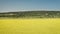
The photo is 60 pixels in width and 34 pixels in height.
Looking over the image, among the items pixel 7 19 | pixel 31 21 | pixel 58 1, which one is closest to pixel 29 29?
pixel 31 21

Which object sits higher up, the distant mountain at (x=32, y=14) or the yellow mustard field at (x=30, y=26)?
the distant mountain at (x=32, y=14)

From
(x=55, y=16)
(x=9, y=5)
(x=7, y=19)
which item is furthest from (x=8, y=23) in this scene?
(x=55, y=16)

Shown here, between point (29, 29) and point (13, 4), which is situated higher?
point (13, 4)

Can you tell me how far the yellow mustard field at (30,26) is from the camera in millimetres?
604

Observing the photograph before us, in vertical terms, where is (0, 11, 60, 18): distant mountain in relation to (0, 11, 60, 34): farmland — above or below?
above

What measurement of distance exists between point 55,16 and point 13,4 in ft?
1.10

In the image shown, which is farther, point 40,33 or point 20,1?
point 20,1

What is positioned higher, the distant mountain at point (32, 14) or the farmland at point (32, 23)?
the distant mountain at point (32, 14)

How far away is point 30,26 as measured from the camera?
0.62 meters

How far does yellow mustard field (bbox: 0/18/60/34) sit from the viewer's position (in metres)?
0.60

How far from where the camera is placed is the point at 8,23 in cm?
64

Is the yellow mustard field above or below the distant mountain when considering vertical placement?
below

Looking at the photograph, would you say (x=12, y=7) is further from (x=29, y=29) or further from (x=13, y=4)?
(x=29, y=29)

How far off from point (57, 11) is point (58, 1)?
8cm
